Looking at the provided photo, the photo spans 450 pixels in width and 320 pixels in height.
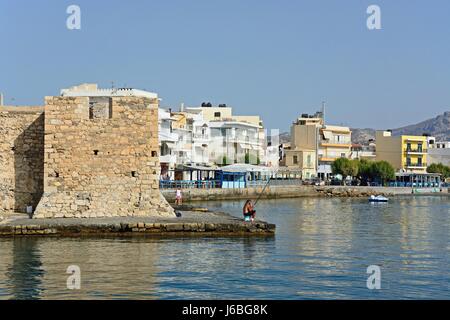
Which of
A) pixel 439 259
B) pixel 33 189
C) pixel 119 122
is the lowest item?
pixel 439 259

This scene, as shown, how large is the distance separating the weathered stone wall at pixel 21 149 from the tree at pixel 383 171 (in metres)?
68.6

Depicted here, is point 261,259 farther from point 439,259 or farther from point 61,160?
point 61,160

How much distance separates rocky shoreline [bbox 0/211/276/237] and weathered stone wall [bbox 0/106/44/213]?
147 cm

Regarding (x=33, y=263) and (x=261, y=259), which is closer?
(x=33, y=263)

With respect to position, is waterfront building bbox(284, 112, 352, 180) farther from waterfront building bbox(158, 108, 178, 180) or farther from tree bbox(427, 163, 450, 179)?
waterfront building bbox(158, 108, 178, 180)

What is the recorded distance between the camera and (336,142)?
10062 cm

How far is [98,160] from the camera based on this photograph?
25297 mm

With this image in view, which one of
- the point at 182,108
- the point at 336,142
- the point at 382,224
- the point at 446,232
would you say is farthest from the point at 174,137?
the point at 336,142

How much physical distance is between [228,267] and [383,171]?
74504 mm

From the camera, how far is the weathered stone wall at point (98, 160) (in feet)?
82.6

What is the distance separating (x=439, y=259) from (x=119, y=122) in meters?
10.7

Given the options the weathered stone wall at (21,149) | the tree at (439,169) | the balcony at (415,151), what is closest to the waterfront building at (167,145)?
the weathered stone wall at (21,149)

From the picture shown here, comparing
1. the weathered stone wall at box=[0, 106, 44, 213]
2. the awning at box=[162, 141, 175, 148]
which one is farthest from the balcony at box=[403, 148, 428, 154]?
the weathered stone wall at box=[0, 106, 44, 213]

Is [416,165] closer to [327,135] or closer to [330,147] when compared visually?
[330,147]
